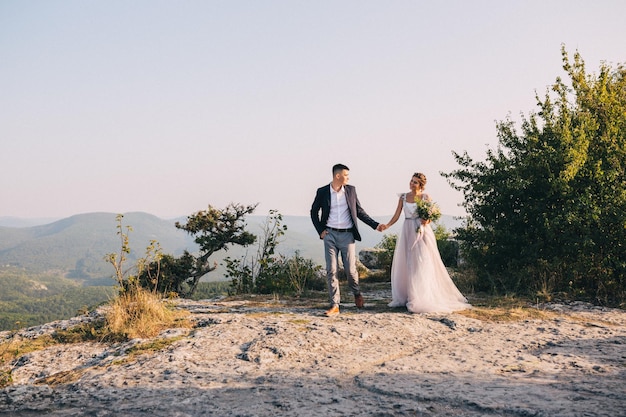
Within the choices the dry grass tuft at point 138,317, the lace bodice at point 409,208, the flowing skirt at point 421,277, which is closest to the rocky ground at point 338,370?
the dry grass tuft at point 138,317

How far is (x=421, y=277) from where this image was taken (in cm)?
882

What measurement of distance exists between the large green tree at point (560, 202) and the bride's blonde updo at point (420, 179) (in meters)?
2.99

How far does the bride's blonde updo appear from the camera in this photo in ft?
30.2

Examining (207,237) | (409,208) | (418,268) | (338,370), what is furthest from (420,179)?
(207,237)

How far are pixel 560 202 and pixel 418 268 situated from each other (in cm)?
436

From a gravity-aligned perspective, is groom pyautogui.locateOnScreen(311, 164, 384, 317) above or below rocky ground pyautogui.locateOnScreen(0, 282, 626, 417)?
above

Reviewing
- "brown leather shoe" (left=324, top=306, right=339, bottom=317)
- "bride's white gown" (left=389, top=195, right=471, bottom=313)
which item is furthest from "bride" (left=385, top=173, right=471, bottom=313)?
"brown leather shoe" (left=324, top=306, right=339, bottom=317)

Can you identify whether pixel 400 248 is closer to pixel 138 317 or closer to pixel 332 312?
pixel 332 312

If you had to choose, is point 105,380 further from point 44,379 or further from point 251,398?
point 251,398

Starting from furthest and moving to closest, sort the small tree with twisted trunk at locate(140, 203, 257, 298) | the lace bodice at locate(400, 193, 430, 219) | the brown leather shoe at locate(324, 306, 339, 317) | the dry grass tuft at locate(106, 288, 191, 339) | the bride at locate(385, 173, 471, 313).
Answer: the small tree with twisted trunk at locate(140, 203, 257, 298) < the lace bodice at locate(400, 193, 430, 219) < the bride at locate(385, 173, 471, 313) < the brown leather shoe at locate(324, 306, 339, 317) < the dry grass tuft at locate(106, 288, 191, 339)

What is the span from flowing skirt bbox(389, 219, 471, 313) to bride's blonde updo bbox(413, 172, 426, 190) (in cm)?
71

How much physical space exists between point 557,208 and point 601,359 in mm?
5843

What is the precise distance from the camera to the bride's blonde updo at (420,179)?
921cm

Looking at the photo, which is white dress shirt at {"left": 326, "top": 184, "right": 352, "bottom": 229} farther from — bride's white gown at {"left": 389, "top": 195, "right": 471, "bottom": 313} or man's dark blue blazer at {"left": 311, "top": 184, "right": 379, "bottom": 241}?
bride's white gown at {"left": 389, "top": 195, "right": 471, "bottom": 313}
